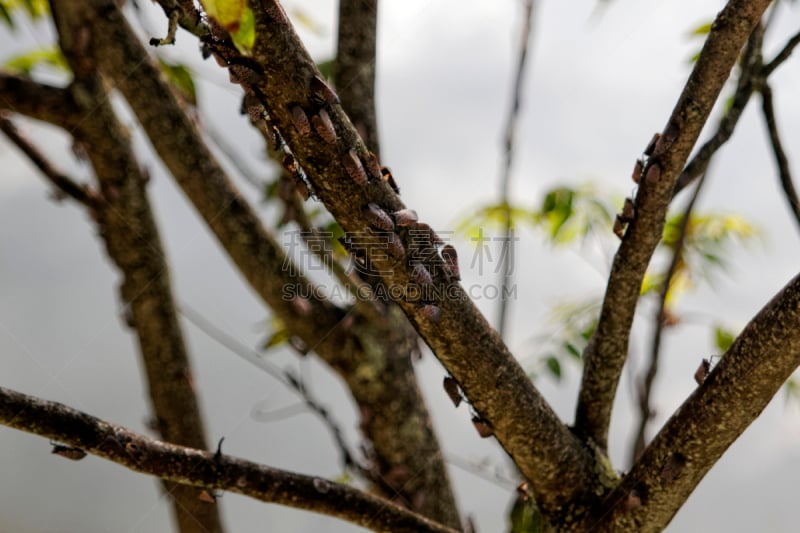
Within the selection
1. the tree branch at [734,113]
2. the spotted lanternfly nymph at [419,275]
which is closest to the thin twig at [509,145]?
the tree branch at [734,113]

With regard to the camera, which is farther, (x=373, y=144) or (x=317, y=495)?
(x=373, y=144)

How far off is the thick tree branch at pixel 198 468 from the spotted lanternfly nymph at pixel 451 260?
0.22 m

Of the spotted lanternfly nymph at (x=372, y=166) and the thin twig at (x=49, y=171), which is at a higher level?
the thin twig at (x=49, y=171)

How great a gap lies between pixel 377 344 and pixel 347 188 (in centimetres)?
70

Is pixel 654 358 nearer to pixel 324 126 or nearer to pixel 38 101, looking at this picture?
pixel 324 126

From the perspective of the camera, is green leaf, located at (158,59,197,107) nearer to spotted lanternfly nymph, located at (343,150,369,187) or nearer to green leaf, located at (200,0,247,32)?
spotted lanternfly nymph, located at (343,150,369,187)

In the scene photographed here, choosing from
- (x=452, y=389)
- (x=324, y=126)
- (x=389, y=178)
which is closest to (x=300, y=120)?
(x=324, y=126)

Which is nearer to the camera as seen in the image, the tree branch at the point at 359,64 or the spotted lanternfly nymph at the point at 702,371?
the spotted lanternfly nymph at the point at 702,371

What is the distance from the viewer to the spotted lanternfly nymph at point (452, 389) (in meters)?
0.68

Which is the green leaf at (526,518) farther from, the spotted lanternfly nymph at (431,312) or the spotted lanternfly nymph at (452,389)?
the spotted lanternfly nymph at (431,312)

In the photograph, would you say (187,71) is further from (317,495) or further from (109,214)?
(317,495)

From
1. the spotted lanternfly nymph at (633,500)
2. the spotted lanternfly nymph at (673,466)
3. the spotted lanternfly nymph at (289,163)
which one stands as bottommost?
the spotted lanternfly nymph at (633,500)

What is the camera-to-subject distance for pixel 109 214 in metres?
1.35

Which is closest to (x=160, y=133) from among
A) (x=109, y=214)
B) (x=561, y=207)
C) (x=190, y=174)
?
(x=190, y=174)
